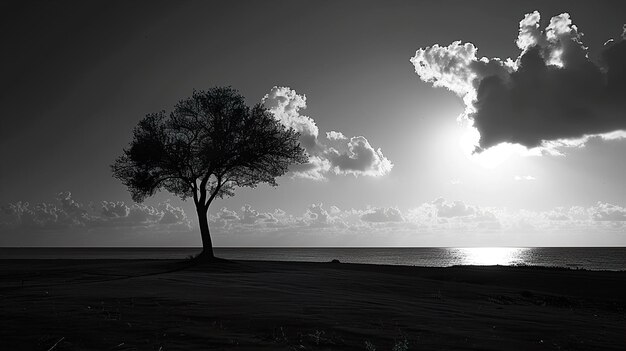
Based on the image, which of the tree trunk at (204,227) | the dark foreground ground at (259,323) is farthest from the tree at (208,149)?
the dark foreground ground at (259,323)

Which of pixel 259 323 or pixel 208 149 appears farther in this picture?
pixel 208 149

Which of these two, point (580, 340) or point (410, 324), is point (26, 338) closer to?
point (410, 324)

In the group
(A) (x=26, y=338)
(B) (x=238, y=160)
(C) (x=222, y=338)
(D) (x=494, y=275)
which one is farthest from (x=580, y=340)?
(B) (x=238, y=160)

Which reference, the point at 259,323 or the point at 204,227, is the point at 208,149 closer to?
the point at 204,227

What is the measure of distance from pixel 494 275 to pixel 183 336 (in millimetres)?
28507

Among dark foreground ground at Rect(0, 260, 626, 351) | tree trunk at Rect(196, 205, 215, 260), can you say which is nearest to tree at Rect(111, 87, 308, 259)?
tree trunk at Rect(196, 205, 215, 260)

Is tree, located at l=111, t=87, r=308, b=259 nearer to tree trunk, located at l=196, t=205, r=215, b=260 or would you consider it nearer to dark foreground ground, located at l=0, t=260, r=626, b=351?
tree trunk, located at l=196, t=205, r=215, b=260

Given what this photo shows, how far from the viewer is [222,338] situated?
816cm

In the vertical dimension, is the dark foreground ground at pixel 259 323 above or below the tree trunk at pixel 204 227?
below

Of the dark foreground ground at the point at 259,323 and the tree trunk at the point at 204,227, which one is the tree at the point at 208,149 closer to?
the tree trunk at the point at 204,227

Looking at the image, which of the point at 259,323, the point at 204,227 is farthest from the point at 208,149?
the point at 259,323

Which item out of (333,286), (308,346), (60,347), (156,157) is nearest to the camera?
(60,347)

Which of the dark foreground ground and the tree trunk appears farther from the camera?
the tree trunk

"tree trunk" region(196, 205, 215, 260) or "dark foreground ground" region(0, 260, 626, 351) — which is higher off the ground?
"tree trunk" region(196, 205, 215, 260)
